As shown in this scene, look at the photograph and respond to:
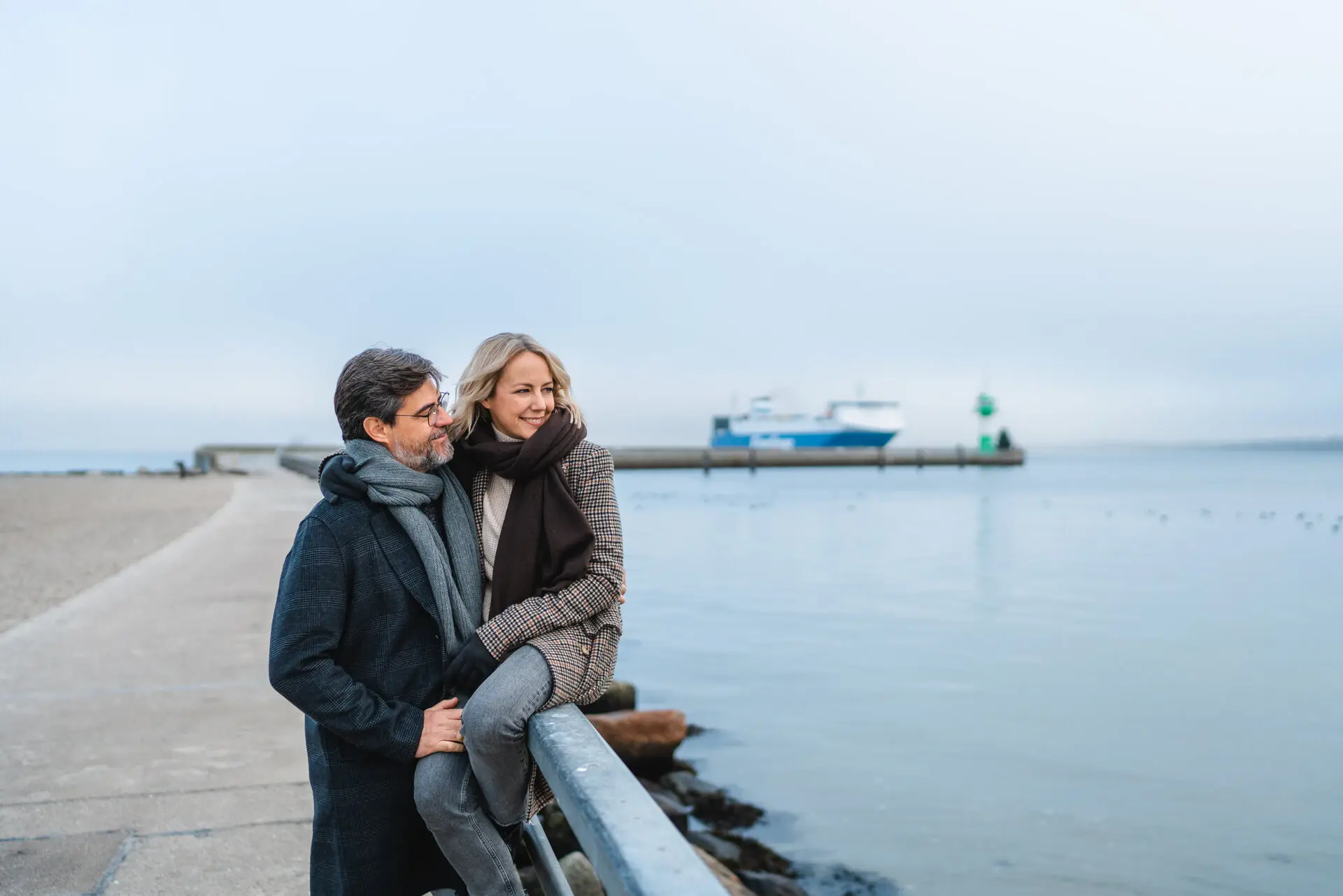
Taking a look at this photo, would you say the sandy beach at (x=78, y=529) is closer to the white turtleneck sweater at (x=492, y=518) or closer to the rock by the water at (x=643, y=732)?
the rock by the water at (x=643, y=732)

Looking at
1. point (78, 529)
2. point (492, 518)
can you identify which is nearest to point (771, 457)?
point (78, 529)

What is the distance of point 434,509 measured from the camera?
2.04m

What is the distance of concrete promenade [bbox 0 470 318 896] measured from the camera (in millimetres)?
3117

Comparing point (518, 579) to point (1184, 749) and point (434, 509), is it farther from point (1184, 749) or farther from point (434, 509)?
point (1184, 749)

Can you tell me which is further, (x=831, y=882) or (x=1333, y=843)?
(x=1333, y=843)

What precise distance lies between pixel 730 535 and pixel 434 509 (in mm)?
26502

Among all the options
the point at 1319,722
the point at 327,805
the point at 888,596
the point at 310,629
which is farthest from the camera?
the point at 888,596

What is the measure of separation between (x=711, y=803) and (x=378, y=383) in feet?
17.9

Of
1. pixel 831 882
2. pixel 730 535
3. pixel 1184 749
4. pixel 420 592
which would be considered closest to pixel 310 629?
pixel 420 592

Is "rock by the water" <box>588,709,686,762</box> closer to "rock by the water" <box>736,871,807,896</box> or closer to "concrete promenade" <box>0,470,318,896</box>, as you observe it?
"rock by the water" <box>736,871,807,896</box>

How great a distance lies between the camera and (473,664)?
1897 millimetres

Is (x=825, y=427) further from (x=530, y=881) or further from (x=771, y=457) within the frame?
(x=530, y=881)

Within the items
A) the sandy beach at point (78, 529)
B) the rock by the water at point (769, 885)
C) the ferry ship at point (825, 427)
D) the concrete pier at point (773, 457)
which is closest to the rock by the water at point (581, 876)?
the rock by the water at point (769, 885)

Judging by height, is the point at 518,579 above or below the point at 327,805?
above
